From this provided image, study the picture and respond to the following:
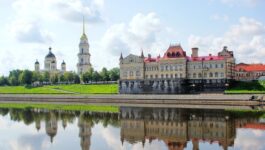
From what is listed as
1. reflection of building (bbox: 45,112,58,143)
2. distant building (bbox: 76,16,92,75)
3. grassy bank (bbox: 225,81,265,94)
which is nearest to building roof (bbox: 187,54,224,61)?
grassy bank (bbox: 225,81,265,94)

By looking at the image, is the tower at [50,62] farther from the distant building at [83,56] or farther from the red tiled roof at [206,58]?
the red tiled roof at [206,58]

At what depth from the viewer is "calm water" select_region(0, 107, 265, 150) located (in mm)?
28688

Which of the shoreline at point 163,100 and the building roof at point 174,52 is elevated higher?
the building roof at point 174,52

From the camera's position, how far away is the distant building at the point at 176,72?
248 ft

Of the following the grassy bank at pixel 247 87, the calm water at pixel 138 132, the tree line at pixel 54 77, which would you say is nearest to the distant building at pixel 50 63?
the tree line at pixel 54 77

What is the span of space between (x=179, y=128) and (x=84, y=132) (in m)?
9.24

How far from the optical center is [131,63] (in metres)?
85.5

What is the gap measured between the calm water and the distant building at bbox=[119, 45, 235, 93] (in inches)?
1140

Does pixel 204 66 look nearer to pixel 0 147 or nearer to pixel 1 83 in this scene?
pixel 0 147

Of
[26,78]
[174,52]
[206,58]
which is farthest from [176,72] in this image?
[26,78]

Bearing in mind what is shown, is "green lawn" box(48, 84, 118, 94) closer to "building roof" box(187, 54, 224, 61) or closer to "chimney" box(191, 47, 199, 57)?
"building roof" box(187, 54, 224, 61)

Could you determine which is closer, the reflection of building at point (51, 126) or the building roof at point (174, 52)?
the reflection of building at point (51, 126)

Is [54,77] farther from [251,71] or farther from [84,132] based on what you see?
[84,132]

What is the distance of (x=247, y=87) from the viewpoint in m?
72.6
